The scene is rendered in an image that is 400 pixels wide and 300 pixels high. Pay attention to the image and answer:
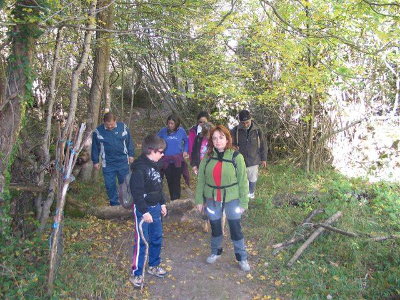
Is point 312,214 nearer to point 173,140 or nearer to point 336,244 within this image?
point 336,244

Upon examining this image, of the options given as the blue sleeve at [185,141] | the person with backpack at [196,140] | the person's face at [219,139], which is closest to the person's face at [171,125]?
the blue sleeve at [185,141]

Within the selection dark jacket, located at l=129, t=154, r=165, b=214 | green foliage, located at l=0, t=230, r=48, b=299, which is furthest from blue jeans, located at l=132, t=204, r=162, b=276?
green foliage, located at l=0, t=230, r=48, b=299

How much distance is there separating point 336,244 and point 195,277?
2136 mm

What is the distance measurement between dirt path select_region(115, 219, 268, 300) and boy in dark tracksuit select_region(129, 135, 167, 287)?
267mm

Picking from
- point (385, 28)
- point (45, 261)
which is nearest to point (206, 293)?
point (45, 261)

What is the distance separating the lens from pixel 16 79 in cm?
410

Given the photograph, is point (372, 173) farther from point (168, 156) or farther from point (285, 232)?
point (168, 156)

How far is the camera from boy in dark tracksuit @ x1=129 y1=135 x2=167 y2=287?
3.68m

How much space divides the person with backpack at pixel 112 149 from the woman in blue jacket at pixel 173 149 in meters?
0.62

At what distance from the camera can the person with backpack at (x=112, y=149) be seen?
5.74 meters

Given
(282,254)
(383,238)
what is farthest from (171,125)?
(383,238)

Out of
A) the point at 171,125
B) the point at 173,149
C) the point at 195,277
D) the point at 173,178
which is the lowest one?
the point at 195,277

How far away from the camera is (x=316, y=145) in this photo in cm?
873

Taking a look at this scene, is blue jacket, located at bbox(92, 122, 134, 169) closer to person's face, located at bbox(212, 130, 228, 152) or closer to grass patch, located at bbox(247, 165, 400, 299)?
person's face, located at bbox(212, 130, 228, 152)
